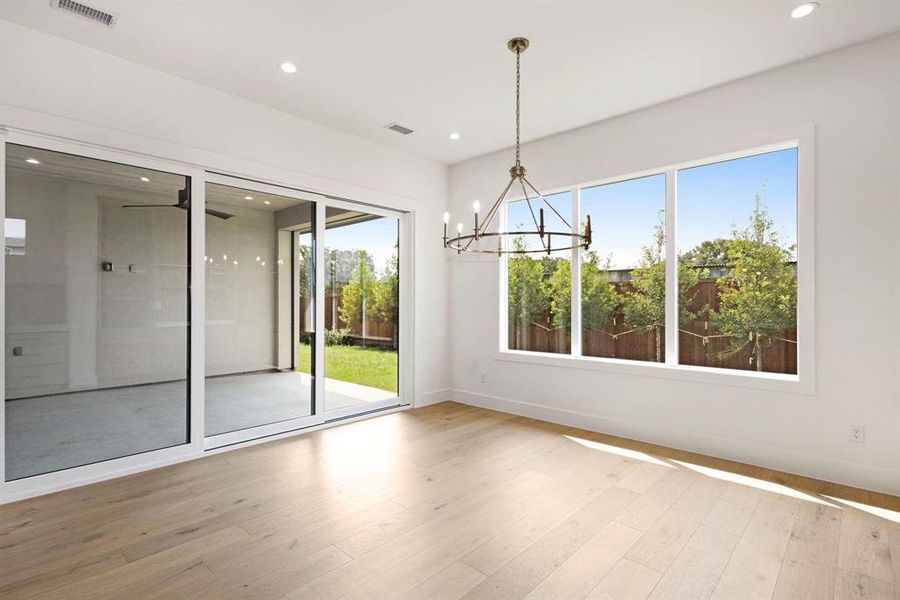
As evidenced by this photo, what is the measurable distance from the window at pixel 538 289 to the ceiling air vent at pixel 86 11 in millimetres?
3658

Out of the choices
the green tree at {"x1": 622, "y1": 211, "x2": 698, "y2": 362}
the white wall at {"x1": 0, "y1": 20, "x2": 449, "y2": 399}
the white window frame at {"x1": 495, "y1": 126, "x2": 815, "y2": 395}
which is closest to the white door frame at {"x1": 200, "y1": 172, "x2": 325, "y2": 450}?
the white wall at {"x1": 0, "y1": 20, "x2": 449, "y2": 399}

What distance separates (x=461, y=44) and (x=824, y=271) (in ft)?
9.96

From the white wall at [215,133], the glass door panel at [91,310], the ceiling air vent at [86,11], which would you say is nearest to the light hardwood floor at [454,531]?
the glass door panel at [91,310]

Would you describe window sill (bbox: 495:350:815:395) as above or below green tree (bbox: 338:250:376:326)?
below

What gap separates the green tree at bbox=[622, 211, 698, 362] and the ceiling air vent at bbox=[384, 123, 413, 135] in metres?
2.61

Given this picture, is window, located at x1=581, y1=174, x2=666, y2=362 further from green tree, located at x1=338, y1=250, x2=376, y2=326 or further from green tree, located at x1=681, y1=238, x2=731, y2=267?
green tree, located at x1=338, y1=250, x2=376, y2=326

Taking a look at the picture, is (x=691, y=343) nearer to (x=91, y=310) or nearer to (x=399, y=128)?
(x=399, y=128)

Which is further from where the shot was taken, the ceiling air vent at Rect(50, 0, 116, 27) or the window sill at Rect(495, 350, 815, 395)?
the window sill at Rect(495, 350, 815, 395)

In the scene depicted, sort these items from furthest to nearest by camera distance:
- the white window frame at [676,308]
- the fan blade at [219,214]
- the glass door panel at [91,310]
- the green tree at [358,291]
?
the green tree at [358,291] < the fan blade at [219,214] < the white window frame at [676,308] < the glass door panel at [91,310]

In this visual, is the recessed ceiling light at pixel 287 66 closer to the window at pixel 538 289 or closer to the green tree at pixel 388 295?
the green tree at pixel 388 295

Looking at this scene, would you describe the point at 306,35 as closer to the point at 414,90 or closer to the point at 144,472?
the point at 414,90

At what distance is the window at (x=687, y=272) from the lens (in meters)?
3.59

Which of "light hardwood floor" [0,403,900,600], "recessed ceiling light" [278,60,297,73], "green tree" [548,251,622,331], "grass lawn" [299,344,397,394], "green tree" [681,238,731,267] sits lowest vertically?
"light hardwood floor" [0,403,900,600]

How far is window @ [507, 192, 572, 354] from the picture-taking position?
4879mm
